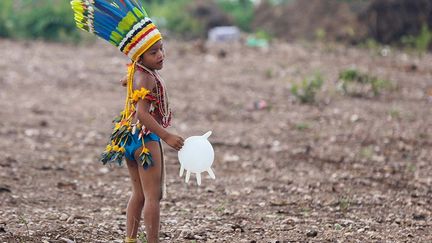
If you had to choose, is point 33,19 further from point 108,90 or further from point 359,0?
point 359,0

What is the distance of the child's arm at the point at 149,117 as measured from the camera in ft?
13.6

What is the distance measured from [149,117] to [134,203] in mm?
531

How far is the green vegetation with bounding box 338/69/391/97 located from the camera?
9827 mm

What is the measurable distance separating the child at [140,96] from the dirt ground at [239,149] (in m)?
0.67

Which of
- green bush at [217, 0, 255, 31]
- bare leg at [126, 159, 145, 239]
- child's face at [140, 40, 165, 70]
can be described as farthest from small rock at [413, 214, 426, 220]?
green bush at [217, 0, 255, 31]

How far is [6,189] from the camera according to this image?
5.87 meters

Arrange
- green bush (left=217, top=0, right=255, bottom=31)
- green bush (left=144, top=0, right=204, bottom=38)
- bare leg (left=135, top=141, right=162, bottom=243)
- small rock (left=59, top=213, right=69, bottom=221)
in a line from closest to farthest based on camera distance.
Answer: bare leg (left=135, top=141, right=162, bottom=243)
small rock (left=59, top=213, right=69, bottom=221)
green bush (left=144, top=0, right=204, bottom=38)
green bush (left=217, top=0, right=255, bottom=31)

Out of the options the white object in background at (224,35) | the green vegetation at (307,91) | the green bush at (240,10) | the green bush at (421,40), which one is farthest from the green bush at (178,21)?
the green vegetation at (307,91)

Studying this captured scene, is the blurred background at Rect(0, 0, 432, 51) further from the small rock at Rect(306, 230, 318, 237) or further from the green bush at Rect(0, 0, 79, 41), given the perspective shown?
the small rock at Rect(306, 230, 318, 237)

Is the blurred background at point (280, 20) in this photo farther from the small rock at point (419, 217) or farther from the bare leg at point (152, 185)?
the bare leg at point (152, 185)

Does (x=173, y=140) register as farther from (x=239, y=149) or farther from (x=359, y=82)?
(x=359, y=82)

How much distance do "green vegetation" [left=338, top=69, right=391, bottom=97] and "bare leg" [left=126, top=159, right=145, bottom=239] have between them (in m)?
5.84

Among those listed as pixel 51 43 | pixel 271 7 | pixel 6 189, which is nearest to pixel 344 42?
pixel 271 7

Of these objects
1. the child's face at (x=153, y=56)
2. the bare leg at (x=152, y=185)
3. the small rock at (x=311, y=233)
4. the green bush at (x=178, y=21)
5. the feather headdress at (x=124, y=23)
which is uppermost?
the green bush at (x=178, y=21)
